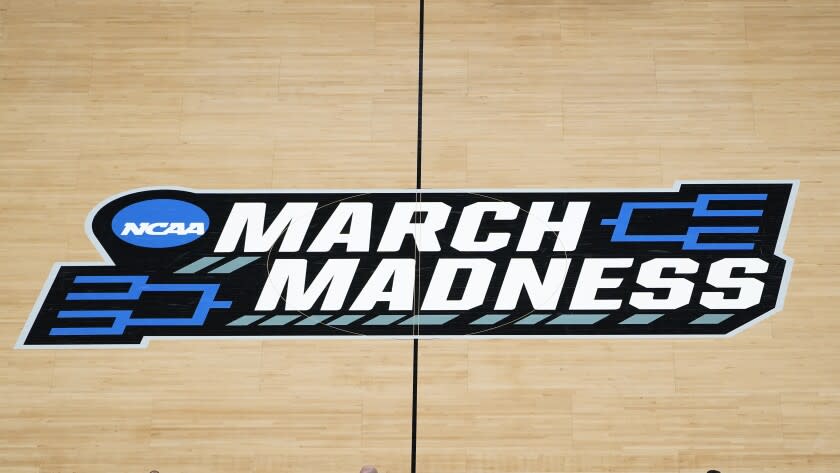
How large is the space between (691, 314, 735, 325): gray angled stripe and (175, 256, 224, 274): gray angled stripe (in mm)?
3106

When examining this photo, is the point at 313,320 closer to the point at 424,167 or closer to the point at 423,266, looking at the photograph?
the point at 423,266

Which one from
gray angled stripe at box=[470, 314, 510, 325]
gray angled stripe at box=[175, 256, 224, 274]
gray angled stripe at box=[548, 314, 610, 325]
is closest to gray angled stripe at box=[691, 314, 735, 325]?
gray angled stripe at box=[548, 314, 610, 325]

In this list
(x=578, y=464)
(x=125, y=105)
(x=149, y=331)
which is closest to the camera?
(x=578, y=464)

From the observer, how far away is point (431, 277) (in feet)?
16.7

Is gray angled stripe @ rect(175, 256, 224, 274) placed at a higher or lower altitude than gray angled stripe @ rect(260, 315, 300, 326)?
higher

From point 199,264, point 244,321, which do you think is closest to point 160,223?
point 199,264

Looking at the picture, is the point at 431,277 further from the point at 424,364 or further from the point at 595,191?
the point at 595,191

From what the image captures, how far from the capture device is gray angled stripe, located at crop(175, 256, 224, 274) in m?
5.14

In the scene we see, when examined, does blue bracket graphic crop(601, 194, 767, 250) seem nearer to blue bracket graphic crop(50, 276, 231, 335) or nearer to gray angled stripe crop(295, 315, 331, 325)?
gray angled stripe crop(295, 315, 331, 325)

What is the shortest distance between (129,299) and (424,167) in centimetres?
212

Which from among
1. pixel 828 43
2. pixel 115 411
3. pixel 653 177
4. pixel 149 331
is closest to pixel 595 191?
pixel 653 177

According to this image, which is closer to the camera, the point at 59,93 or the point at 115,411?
the point at 115,411

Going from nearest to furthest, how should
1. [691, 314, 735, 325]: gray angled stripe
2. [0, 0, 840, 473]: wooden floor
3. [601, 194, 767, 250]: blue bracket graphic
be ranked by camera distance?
[0, 0, 840, 473]: wooden floor
[691, 314, 735, 325]: gray angled stripe
[601, 194, 767, 250]: blue bracket graphic

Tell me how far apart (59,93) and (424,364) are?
319cm
